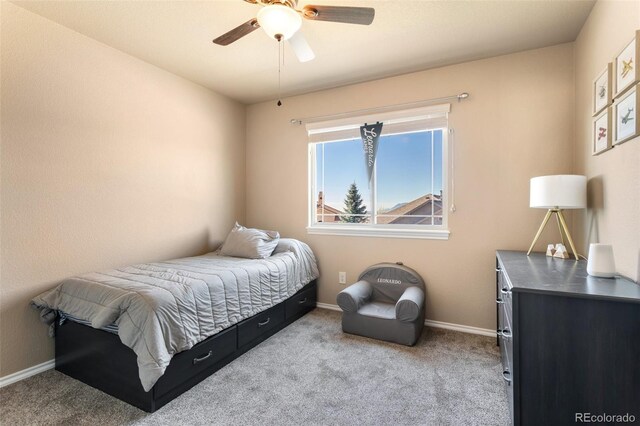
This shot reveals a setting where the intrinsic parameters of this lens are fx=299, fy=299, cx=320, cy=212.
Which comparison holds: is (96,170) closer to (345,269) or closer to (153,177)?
(153,177)

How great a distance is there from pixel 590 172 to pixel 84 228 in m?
3.78

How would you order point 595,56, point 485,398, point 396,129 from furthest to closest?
1. point 396,129
2. point 595,56
3. point 485,398

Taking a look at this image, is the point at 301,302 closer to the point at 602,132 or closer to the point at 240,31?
the point at 240,31

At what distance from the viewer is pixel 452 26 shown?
2229 mm

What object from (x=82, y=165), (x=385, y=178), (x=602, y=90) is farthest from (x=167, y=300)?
(x=602, y=90)

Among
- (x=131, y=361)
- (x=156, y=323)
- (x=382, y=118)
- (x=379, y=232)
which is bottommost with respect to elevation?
(x=131, y=361)

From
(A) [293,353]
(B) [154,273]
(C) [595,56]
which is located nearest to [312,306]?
(A) [293,353]

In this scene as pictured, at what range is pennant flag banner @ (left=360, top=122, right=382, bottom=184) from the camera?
319 centimetres

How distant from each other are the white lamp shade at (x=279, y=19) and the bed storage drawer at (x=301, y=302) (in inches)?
89.7

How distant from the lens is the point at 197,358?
1.96 m

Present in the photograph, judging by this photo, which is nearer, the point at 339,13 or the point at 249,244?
the point at 339,13

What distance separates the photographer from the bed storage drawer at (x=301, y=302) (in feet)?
9.77

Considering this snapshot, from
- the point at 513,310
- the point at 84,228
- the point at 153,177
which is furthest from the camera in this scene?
the point at 153,177

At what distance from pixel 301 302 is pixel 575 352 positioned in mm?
2336
